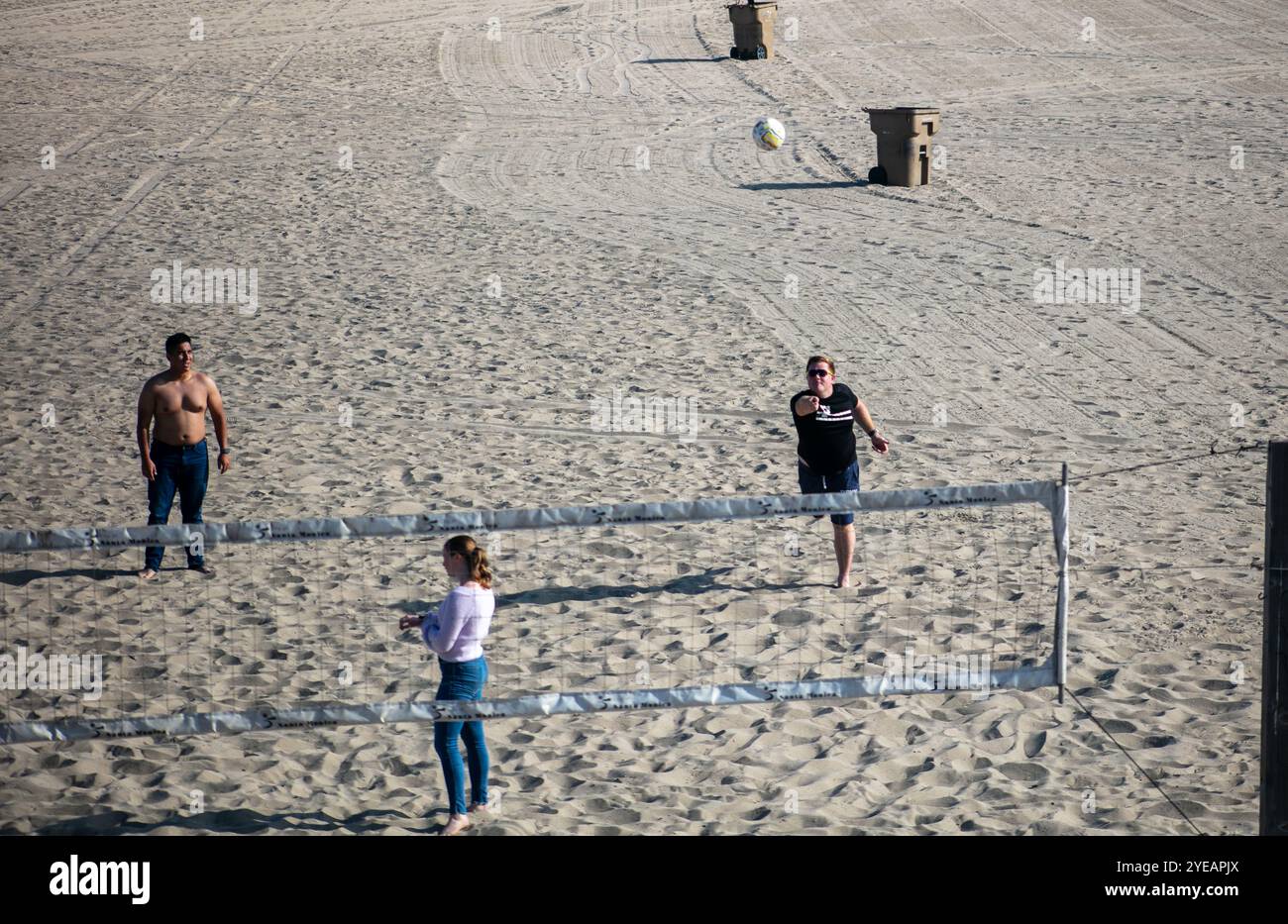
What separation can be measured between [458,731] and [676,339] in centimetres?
802

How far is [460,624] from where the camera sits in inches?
225

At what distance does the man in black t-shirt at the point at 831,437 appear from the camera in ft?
26.9

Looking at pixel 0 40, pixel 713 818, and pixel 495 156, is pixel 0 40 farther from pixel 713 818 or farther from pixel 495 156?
pixel 713 818

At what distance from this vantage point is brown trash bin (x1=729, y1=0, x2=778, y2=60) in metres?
28.5

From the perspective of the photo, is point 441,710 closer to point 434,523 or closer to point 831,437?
point 434,523

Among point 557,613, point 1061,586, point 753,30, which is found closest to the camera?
point 1061,586

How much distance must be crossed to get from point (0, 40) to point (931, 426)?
2772 centimetres

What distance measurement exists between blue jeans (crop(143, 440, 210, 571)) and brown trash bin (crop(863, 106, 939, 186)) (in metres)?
13.1

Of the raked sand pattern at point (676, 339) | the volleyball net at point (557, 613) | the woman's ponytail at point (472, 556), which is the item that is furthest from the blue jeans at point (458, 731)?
the woman's ponytail at point (472, 556)
